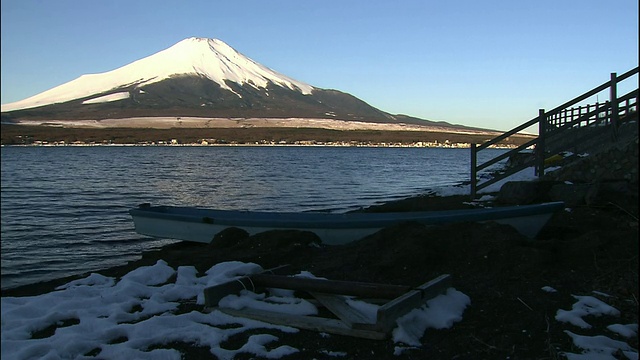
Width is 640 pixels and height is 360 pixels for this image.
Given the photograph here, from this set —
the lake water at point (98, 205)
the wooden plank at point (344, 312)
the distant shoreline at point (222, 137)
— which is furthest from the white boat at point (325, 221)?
the distant shoreline at point (222, 137)

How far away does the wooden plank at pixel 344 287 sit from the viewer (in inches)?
220

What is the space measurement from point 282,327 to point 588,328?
Result: 110 inches

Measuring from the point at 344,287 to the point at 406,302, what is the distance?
0.86m

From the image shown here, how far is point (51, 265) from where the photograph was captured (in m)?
10.6

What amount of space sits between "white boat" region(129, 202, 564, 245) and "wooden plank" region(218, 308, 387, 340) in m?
3.89

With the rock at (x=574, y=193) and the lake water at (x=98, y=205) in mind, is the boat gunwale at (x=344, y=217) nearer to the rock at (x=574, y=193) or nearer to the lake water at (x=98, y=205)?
the lake water at (x=98, y=205)

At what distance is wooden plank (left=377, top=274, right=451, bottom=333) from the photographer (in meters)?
4.78

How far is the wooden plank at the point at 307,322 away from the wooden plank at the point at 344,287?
52 cm

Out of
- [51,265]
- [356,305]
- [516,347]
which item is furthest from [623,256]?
[51,265]

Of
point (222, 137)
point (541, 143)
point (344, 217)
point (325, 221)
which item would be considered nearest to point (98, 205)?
point (344, 217)

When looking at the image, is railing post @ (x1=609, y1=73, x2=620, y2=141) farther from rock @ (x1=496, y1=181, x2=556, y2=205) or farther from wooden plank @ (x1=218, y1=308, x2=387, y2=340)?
wooden plank @ (x1=218, y1=308, x2=387, y2=340)

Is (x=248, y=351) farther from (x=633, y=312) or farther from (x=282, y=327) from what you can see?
(x=633, y=312)

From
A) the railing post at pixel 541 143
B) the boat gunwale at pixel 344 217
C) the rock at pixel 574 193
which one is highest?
the railing post at pixel 541 143

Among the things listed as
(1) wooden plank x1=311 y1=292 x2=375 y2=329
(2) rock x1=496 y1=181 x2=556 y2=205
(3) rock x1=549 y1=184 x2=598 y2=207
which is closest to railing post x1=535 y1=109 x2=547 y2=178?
(2) rock x1=496 y1=181 x2=556 y2=205
